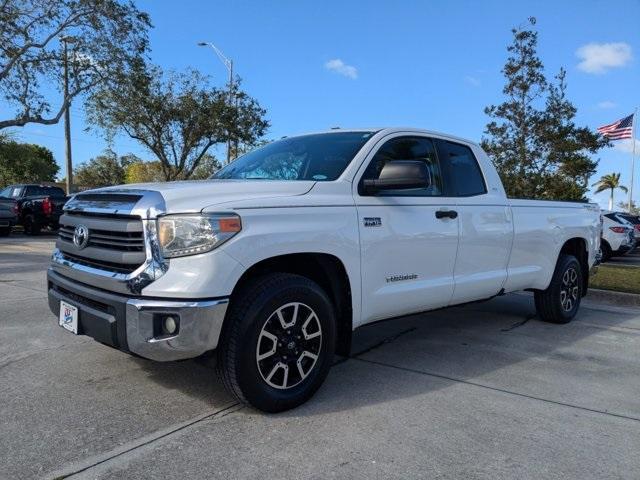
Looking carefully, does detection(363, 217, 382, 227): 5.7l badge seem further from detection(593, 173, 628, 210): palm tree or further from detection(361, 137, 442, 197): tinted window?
detection(593, 173, 628, 210): palm tree

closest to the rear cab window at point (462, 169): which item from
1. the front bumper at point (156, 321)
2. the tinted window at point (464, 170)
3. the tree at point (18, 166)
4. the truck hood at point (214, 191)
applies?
the tinted window at point (464, 170)

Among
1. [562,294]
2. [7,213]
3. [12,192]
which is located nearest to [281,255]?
[562,294]

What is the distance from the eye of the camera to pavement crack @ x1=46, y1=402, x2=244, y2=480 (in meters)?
2.78

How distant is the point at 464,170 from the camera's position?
17.4 ft

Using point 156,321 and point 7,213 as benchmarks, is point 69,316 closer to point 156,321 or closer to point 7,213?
point 156,321

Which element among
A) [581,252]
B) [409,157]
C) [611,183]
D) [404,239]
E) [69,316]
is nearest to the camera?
[69,316]

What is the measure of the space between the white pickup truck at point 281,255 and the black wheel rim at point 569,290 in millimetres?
1615

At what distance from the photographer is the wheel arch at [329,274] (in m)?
3.68

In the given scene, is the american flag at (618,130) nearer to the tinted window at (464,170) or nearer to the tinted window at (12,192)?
the tinted window at (464,170)

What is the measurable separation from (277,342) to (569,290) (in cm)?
441

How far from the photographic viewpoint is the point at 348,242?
3879 mm

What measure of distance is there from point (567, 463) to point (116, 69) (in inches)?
878

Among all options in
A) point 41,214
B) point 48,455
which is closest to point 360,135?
point 48,455

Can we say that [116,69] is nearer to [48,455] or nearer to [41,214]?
[41,214]
